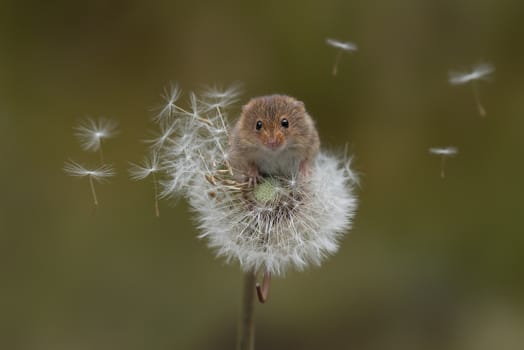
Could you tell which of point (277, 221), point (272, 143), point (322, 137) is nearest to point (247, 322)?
point (277, 221)

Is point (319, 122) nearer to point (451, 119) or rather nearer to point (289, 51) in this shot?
point (289, 51)

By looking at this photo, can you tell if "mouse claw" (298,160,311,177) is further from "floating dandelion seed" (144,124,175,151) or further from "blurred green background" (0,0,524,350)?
"blurred green background" (0,0,524,350)

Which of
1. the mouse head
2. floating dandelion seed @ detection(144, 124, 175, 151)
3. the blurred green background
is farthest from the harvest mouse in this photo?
the blurred green background

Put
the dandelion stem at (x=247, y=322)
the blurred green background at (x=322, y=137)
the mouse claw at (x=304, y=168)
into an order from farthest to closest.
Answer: the blurred green background at (x=322, y=137)
the mouse claw at (x=304, y=168)
the dandelion stem at (x=247, y=322)

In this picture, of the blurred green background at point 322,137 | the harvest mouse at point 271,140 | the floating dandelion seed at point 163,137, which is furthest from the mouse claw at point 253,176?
the blurred green background at point 322,137

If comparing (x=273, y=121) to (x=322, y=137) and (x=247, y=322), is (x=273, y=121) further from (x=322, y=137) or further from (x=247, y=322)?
(x=322, y=137)

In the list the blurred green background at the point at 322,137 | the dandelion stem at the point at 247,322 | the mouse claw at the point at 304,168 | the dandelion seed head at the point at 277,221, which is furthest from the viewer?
the blurred green background at the point at 322,137

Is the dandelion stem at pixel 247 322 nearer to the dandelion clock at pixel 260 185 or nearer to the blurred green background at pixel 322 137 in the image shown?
the dandelion clock at pixel 260 185
